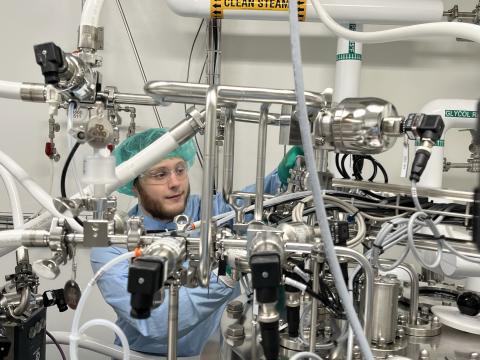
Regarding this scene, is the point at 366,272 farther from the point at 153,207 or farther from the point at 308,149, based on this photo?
the point at 153,207

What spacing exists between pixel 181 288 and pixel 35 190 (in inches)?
20.3

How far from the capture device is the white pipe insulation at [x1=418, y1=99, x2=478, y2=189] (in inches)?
52.7

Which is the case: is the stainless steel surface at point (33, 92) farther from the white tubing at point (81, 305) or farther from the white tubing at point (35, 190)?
the white tubing at point (81, 305)

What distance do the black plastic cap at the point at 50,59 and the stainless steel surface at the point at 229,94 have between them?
118 millimetres

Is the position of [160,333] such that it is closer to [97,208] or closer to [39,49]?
[97,208]

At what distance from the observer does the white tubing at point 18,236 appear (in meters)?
0.58

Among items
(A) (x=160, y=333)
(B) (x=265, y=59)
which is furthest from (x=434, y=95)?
(A) (x=160, y=333)

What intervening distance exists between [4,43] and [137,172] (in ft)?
5.27

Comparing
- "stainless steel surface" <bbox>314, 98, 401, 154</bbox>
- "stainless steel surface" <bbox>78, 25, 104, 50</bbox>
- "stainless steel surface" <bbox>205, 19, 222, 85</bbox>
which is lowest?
"stainless steel surface" <bbox>314, 98, 401, 154</bbox>

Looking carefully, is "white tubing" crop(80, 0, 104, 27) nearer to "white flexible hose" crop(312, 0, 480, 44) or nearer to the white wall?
"white flexible hose" crop(312, 0, 480, 44)

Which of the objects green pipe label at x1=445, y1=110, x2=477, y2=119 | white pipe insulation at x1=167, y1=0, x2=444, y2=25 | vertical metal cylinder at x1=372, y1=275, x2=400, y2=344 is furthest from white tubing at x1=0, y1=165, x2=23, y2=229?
green pipe label at x1=445, y1=110, x2=477, y2=119

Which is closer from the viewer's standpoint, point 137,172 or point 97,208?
point 97,208

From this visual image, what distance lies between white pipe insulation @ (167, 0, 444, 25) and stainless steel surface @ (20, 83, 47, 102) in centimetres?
102

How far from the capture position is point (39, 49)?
52 centimetres
